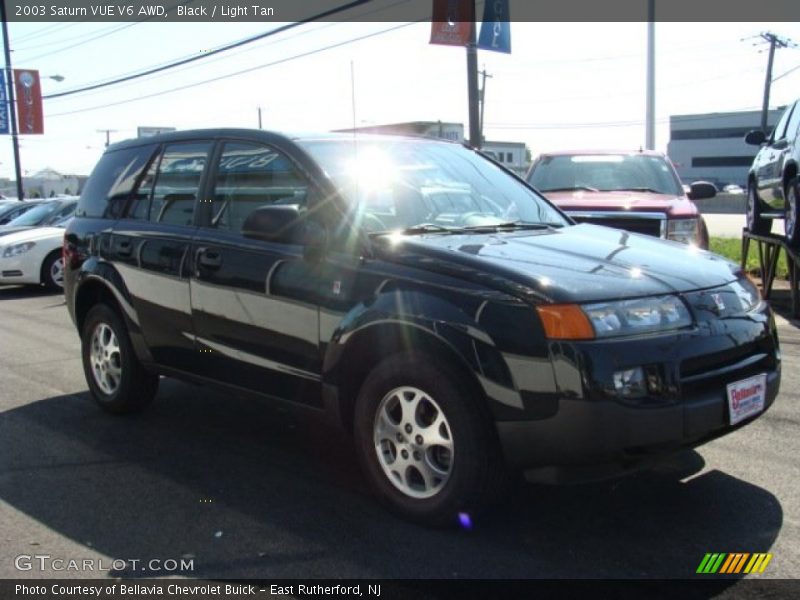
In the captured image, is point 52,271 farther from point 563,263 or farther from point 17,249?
point 563,263

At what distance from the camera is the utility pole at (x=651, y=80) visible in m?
18.1

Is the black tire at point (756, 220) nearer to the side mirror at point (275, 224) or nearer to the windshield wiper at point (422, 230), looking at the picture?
the windshield wiper at point (422, 230)

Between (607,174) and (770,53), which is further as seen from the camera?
(770,53)

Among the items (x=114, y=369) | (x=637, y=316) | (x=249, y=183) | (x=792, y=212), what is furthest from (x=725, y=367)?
(x=792, y=212)

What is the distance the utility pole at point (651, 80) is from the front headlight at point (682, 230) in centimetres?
1079

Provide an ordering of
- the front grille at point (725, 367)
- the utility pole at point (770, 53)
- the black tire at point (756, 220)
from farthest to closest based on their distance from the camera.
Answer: the utility pole at point (770, 53)
the black tire at point (756, 220)
the front grille at point (725, 367)

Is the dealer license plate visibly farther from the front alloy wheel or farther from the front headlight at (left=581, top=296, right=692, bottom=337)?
the front alloy wheel

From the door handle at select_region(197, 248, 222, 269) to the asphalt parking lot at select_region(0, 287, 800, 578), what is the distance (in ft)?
2.99

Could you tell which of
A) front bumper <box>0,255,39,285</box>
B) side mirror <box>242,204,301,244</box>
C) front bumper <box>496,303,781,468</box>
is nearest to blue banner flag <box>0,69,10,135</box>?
front bumper <box>0,255,39,285</box>

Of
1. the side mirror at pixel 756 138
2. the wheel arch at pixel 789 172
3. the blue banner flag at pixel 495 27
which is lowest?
the wheel arch at pixel 789 172

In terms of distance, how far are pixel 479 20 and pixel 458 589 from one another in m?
12.0

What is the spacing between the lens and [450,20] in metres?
12.5

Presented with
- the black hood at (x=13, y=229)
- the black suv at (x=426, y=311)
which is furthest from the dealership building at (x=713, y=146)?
the black suv at (x=426, y=311)

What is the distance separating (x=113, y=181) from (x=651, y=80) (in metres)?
16.2
